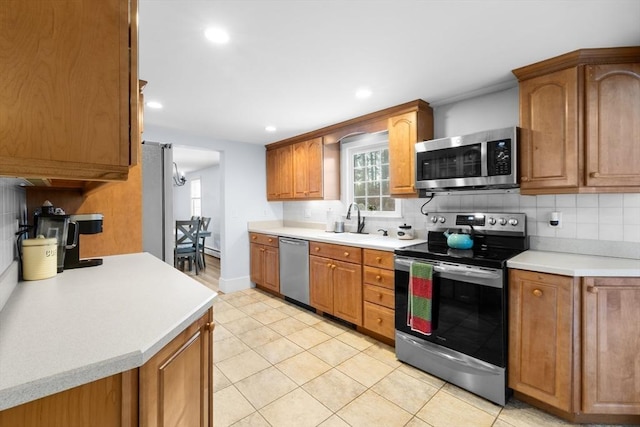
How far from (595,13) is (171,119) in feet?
11.5

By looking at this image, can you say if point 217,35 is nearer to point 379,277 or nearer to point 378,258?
point 378,258

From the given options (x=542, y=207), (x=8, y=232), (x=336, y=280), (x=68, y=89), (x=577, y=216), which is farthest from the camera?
(x=336, y=280)

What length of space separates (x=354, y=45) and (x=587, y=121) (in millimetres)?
1566

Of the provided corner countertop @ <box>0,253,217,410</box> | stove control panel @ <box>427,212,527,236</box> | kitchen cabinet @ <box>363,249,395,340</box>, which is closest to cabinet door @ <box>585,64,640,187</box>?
stove control panel @ <box>427,212,527,236</box>

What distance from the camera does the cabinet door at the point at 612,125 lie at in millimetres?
1784

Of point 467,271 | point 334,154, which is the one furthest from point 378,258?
point 334,154

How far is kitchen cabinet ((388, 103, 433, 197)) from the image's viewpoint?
2.68m

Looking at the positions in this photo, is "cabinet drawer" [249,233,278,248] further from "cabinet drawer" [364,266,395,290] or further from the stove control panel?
the stove control panel

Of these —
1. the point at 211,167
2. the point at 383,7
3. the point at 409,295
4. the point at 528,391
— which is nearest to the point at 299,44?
the point at 383,7

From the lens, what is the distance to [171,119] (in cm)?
321

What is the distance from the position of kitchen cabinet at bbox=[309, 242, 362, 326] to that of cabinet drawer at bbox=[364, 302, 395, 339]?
0.09m

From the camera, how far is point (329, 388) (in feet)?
6.66

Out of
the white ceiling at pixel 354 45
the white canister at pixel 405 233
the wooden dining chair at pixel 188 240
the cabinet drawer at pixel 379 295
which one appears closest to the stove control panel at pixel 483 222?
the white canister at pixel 405 233

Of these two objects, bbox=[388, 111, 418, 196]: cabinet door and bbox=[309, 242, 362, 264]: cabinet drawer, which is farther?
bbox=[309, 242, 362, 264]: cabinet drawer
